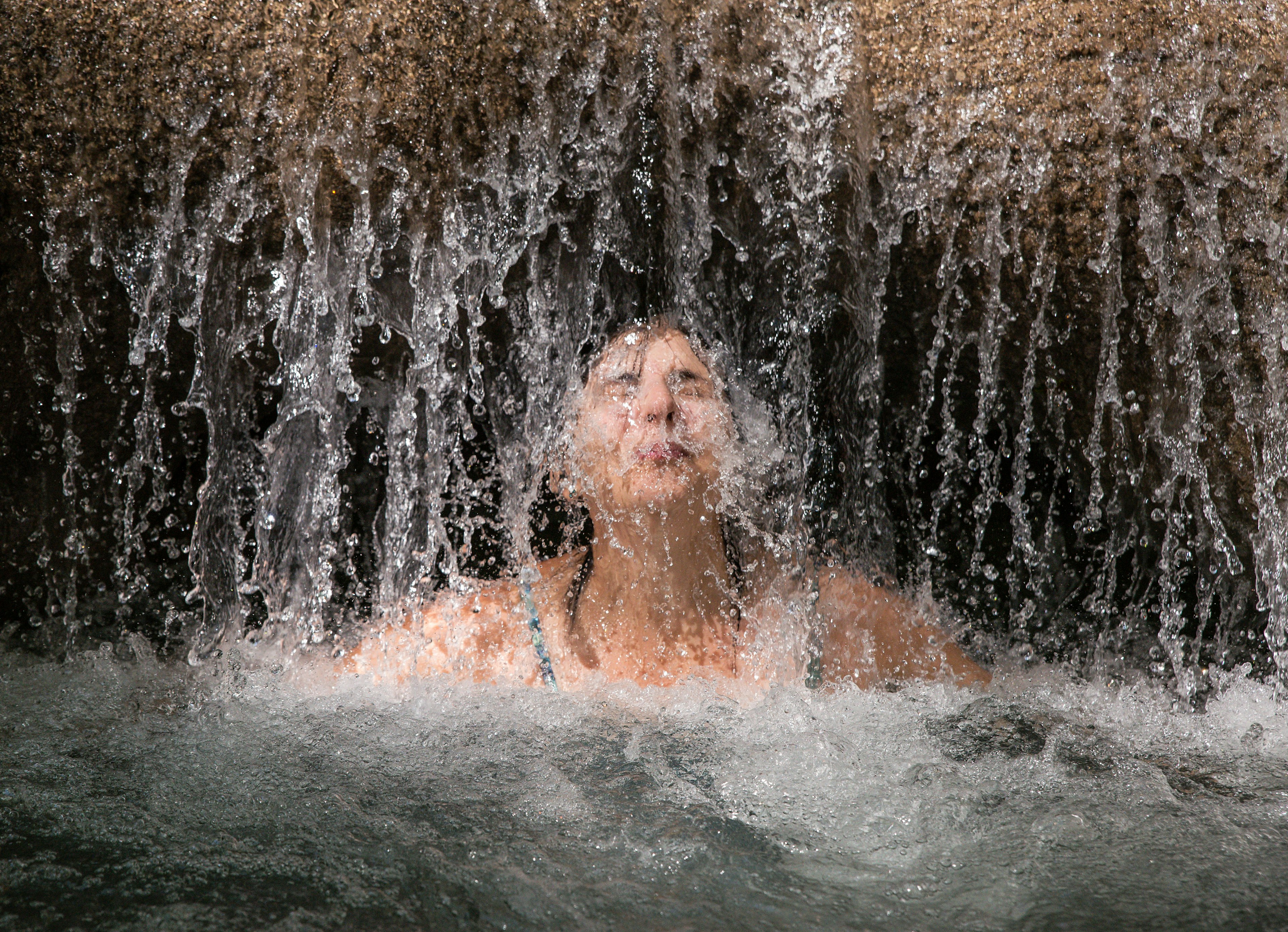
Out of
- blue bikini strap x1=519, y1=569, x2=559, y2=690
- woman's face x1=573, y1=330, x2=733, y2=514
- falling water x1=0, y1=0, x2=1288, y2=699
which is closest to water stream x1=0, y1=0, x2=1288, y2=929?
falling water x1=0, y1=0, x2=1288, y2=699

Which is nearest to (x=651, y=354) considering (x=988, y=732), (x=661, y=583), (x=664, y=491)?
(x=664, y=491)

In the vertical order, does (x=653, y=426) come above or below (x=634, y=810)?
above

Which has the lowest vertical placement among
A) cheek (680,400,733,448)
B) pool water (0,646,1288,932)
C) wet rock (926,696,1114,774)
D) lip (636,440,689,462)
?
pool water (0,646,1288,932)

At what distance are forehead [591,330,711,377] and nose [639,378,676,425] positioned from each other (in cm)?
4

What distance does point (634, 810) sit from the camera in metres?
1.71

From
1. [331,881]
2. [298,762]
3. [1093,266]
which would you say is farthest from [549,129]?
[331,881]

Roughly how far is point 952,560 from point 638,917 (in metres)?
2.17

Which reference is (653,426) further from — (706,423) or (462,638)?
(462,638)

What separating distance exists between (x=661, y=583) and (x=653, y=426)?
422 millimetres

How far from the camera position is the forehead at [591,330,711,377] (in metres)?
2.55

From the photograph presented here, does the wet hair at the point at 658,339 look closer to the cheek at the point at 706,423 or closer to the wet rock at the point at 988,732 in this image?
the cheek at the point at 706,423

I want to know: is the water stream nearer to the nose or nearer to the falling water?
the falling water

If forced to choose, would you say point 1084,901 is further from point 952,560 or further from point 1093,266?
point 952,560

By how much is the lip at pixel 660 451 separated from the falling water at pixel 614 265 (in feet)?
0.93
